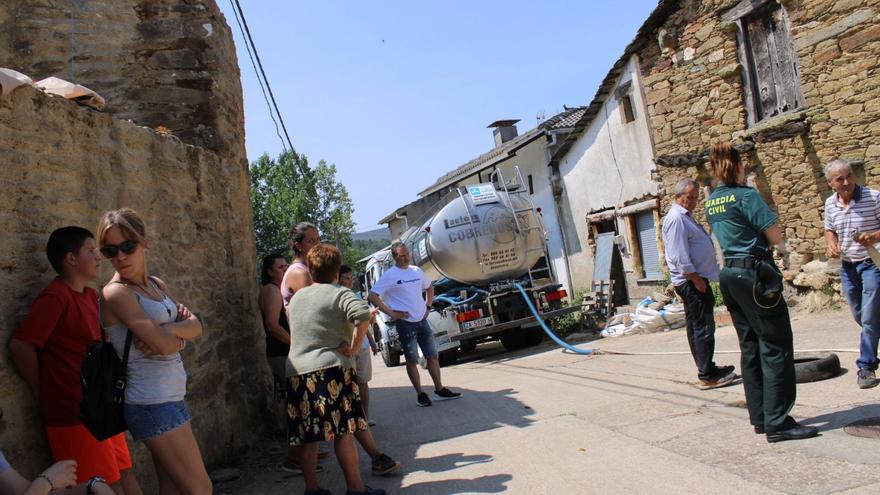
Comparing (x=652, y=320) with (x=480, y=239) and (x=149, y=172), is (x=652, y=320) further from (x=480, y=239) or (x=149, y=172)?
(x=149, y=172)

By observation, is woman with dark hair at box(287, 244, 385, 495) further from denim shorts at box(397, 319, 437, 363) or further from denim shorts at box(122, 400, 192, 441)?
denim shorts at box(397, 319, 437, 363)

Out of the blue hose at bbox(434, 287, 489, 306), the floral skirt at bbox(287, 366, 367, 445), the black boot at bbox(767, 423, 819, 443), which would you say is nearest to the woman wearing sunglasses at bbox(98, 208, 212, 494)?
the floral skirt at bbox(287, 366, 367, 445)

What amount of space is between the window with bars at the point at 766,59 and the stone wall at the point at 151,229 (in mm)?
8051

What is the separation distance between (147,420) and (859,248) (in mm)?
4984

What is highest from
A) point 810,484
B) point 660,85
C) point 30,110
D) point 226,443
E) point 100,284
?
point 660,85

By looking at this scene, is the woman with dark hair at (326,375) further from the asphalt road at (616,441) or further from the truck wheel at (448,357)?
the truck wheel at (448,357)

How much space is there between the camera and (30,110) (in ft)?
12.0

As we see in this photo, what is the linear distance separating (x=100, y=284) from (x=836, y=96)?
30.8ft

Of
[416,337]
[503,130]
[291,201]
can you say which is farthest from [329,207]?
[416,337]

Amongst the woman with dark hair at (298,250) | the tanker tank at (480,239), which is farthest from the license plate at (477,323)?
the woman with dark hair at (298,250)


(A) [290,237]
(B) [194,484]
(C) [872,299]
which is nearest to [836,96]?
(C) [872,299]

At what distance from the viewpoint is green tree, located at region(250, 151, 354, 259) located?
5003 centimetres

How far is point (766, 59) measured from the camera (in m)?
10.7

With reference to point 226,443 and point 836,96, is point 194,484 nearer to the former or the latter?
point 226,443
